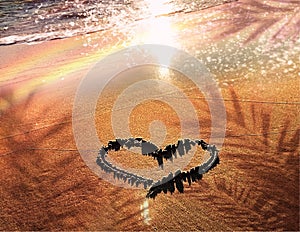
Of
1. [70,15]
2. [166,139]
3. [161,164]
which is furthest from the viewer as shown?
[70,15]

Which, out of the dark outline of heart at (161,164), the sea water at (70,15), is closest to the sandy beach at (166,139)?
the dark outline of heart at (161,164)

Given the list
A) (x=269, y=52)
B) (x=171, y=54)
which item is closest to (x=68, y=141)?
(x=171, y=54)

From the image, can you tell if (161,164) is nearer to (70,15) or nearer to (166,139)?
(166,139)

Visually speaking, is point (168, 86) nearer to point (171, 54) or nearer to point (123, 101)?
point (123, 101)

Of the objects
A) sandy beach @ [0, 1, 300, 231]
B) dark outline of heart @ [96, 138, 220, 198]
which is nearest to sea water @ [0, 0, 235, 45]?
sandy beach @ [0, 1, 300, 231]

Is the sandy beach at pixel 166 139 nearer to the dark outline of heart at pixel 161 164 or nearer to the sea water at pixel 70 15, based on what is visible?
the dark outline of heart at pixel 161 164

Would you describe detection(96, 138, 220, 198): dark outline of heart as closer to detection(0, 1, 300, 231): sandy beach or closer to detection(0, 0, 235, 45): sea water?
detection(0, 1, 300, 231): sandy beach

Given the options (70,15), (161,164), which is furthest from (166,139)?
(70,15)

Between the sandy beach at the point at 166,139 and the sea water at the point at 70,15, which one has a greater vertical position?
the sea water at the point at 70,15

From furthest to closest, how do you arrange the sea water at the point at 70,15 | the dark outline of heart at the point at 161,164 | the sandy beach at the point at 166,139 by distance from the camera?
the sea water at the point at 70,15 < the dark outline of heart at the point at 161,164 < the sandy beach at the point at 166,139
